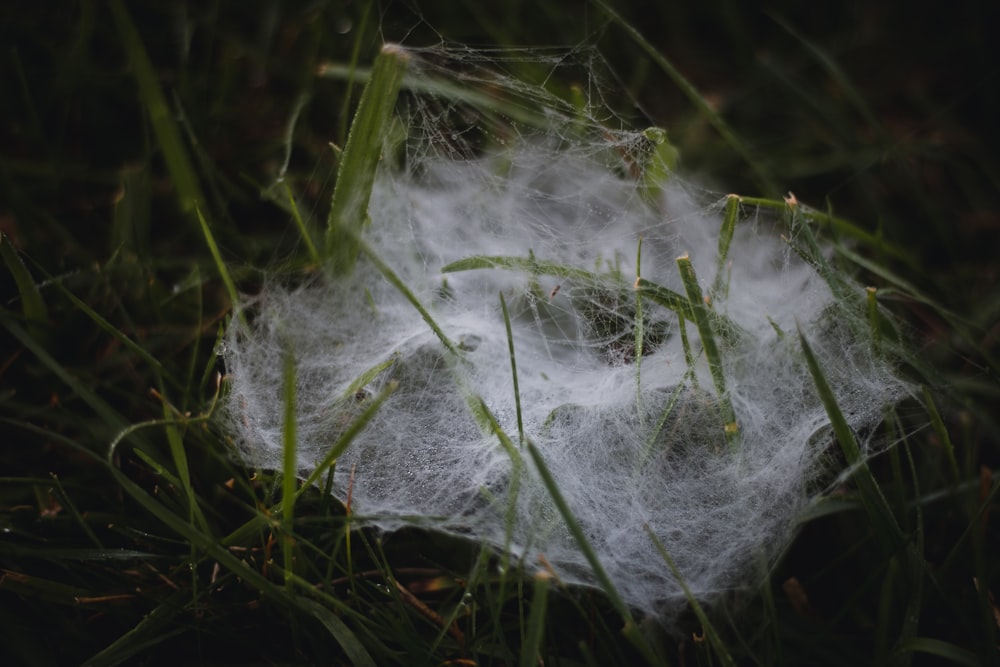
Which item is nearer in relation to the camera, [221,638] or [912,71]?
[221,638]

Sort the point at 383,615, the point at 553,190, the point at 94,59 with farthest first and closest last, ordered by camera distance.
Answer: the point at 94,59, the point at 553,190, the point at 383,615

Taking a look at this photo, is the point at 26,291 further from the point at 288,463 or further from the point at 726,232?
the point at 726,232

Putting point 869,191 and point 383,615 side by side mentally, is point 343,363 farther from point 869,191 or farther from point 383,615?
point 869,191

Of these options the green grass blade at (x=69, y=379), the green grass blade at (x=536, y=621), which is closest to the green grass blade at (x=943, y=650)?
the green grass blade at (x=536, y=621)

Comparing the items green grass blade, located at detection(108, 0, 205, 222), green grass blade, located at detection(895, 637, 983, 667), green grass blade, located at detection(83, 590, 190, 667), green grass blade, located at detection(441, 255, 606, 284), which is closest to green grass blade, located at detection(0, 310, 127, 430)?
green grass blade, located at detection(83, 590, 190, 667)

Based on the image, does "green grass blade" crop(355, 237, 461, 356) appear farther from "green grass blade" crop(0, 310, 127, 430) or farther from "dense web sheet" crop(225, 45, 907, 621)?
"green grass blade" crop(0, 310, 127, 430)

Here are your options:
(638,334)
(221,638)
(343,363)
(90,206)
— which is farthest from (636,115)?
(221,638)

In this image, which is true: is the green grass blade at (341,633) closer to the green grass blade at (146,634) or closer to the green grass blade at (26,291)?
the green grass blade at (146,634)

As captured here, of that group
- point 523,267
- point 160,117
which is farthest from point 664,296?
point 160,117
